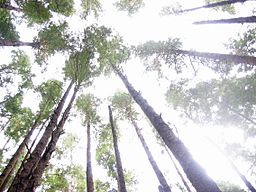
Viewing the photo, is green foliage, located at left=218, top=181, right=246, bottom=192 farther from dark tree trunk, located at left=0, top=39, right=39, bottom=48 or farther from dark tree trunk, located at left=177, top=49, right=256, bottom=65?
dark tree trunk, located at left=0, top=39, right=39, bottom=48

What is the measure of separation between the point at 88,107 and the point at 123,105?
4.21 metres

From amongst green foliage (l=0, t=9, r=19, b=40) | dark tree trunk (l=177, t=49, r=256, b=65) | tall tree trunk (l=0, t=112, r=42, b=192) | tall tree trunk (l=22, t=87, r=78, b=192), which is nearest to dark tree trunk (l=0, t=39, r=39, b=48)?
green foliage (l=0, t=9, r=19, b=40)

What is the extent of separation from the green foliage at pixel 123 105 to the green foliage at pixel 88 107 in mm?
3002

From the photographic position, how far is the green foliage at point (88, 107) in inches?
666

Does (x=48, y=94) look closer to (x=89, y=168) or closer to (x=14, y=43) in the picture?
(x=14, y=43)

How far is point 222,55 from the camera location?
41.5 ft

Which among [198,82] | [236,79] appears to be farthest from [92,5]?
[236,79]

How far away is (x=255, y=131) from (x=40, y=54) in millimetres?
17637

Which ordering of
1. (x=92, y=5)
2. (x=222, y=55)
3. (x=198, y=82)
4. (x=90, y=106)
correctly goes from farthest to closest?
(x=198, y=82)
(x=90, y=106)
(x=92, y=5)
(x=222, y=55)

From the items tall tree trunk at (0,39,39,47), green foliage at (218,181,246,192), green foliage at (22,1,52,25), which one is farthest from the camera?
green foliage at (218,181,246,192)

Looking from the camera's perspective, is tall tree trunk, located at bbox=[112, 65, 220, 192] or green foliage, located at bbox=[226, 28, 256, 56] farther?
green foliage, located at bbox=[226, 28, 256, 56]

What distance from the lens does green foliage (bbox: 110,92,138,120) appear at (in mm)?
20609

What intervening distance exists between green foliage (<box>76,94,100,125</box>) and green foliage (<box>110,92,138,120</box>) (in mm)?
3002

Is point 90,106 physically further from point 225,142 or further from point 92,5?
point 225,142
